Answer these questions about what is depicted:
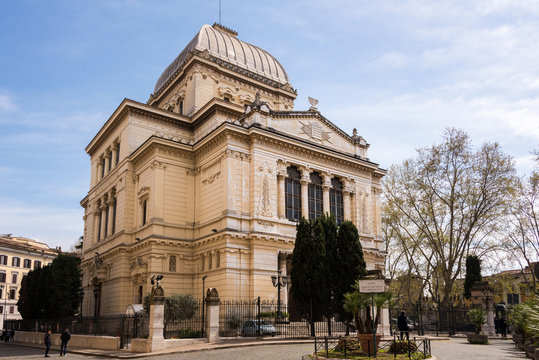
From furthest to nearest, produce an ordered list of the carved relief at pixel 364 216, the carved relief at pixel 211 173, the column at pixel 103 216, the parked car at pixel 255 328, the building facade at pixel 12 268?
the building facade at pixel 12 268 < the column at pixel 103 216 < the carved relief at pixel 364 216 < the carved relief at pixel 211 173 < the parked car at pixel 255 328

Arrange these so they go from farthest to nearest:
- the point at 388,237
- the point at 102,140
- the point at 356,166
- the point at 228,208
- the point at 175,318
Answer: the point at 388,237 < the point at 102,140 < the point at 356,166 < the point at 228,208 < the point at 175,318

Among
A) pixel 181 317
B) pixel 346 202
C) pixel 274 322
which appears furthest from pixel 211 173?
pixel 274 322

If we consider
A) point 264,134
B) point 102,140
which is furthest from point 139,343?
point 102,140

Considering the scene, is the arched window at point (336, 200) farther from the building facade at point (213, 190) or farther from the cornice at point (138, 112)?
the cornice at point (138, 112)

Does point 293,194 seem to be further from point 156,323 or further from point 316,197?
point 156,323

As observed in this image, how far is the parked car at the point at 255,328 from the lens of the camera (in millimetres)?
25469

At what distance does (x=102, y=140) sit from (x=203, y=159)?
14.3 m

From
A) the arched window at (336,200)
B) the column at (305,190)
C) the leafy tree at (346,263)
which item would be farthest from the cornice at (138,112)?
the leafy tree at (346,263)

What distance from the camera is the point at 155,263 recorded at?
32.3 m

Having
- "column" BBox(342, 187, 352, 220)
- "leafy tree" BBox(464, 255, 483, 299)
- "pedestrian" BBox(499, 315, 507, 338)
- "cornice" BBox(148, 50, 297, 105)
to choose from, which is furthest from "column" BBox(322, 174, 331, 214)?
"leafy tree" BBox(464, 255, 483, 299)

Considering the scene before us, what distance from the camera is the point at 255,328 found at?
84.8 feet

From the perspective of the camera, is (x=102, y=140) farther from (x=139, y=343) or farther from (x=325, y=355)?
(x=325, y=355)

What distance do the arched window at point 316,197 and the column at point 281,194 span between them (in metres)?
2.93

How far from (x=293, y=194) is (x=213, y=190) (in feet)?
19.2
